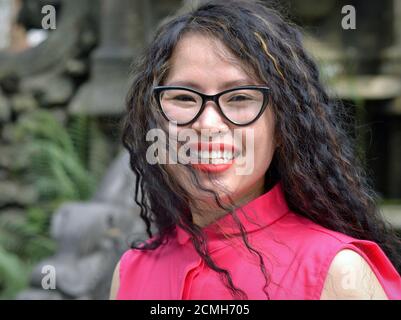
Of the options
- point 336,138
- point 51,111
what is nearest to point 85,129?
point 51,111

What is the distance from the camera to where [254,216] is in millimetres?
1498

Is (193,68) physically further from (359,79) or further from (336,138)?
(359,79)

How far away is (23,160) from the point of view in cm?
579

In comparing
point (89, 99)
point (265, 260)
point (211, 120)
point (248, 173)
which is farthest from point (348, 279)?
point (89, 99)

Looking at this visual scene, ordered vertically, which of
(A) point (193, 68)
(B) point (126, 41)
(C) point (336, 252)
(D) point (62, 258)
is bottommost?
(D) point (62, 258)

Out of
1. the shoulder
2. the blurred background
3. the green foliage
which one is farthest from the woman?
the green foliage

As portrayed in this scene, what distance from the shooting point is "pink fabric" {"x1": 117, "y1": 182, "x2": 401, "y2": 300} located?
1.38 m

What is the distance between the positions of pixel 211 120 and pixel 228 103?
5cm

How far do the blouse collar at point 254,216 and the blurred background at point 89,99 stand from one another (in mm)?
2765

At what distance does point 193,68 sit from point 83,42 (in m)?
5.28

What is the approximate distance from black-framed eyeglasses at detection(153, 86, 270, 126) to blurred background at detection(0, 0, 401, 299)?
2.82 metres

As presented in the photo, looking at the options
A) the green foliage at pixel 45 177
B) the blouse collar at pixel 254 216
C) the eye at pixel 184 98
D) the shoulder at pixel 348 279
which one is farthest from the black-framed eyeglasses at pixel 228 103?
the green foliage at pixel 45 177

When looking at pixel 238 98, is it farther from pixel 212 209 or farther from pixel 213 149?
pixel 212 209

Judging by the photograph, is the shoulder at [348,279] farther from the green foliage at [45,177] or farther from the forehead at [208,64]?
the green foliage at [45,177]
